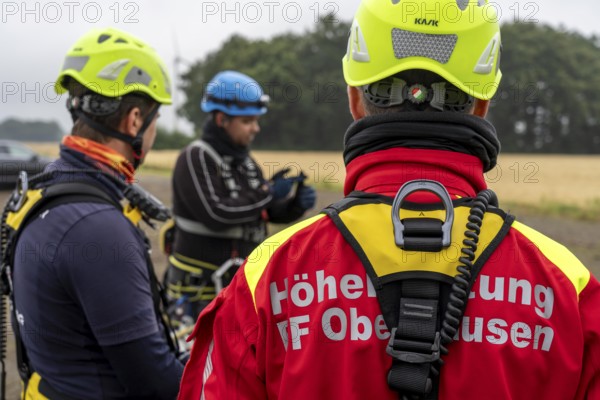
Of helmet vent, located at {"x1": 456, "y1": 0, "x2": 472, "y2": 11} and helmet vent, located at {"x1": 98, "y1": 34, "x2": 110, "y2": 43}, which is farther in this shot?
helmet vent, located at {"x1": 98, "y1": 34, "x2": 110, "y2": 43}

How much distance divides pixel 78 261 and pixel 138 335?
Result: 0.34m

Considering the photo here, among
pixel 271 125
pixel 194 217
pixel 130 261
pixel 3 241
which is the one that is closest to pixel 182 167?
pixel 194 217

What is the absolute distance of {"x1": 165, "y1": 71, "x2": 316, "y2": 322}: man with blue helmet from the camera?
4340 millimetres

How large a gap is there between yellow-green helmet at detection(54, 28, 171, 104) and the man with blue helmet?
59.5 inches

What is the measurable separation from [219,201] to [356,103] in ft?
9.03

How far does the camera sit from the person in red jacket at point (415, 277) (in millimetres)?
1321

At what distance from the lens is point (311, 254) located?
1.45 m

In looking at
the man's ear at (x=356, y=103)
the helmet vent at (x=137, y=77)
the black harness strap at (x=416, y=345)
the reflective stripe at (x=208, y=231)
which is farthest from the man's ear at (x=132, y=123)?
the reflective stripe at (x=208, y=231)

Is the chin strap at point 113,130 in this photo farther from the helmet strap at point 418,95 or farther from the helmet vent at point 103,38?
the helmet strap at point 418,95

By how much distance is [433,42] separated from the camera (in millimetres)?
1473

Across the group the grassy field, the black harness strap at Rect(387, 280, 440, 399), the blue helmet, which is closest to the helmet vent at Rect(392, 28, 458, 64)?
the black harness strap at Rect(387, 280, 440, 399)

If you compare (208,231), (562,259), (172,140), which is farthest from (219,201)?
(172,140)

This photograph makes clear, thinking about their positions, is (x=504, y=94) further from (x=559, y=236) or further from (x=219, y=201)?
(x=219, y=201)

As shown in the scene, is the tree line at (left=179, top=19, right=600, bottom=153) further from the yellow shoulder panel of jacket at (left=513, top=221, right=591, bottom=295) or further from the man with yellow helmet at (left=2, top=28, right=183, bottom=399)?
the yellow shoulder panel of jacket at (left=513, top=221, right=591, bottom=295)
